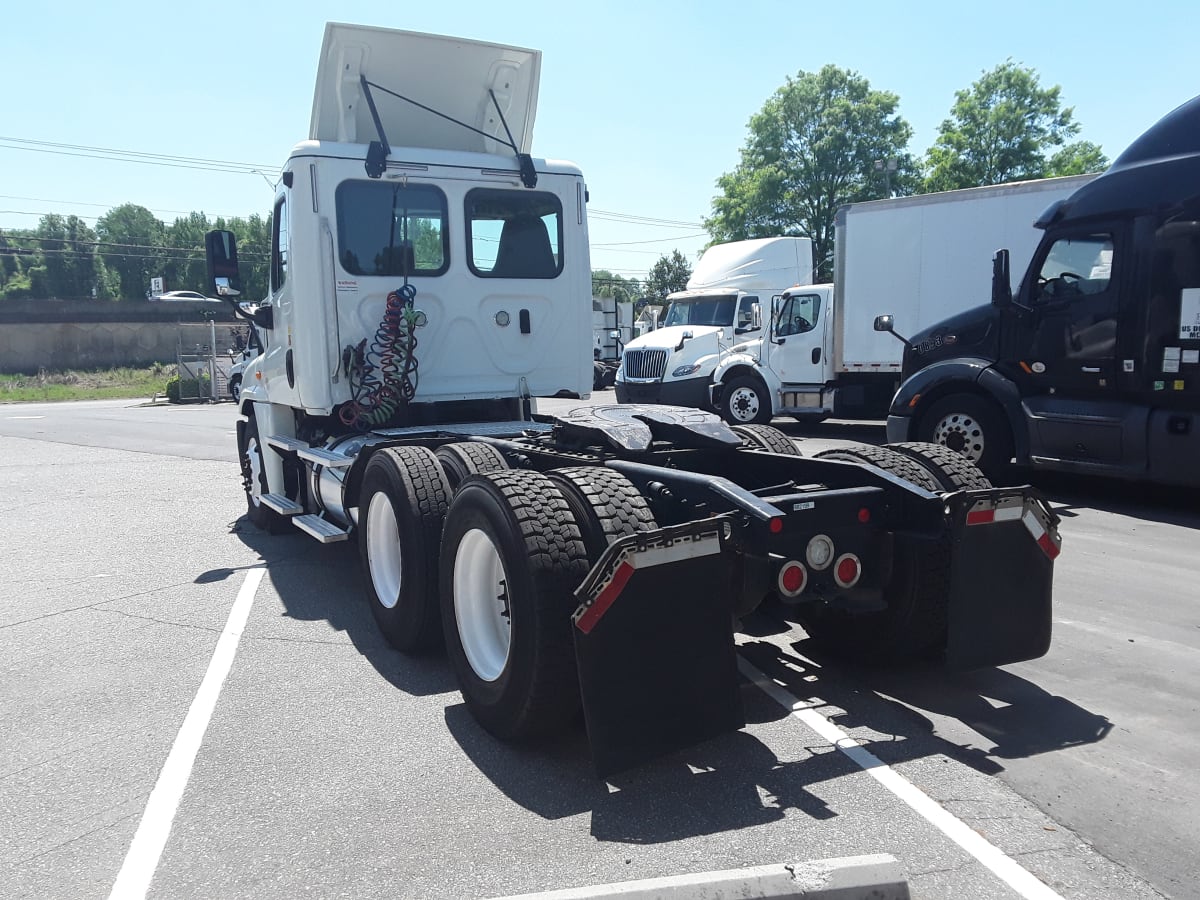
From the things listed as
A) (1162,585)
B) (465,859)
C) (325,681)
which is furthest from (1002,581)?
(325,681)

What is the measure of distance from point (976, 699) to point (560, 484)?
7.19ft

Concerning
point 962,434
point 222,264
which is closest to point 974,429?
point 962,434

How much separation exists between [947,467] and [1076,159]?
47.6 m

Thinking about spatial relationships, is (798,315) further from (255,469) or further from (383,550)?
(383,550)

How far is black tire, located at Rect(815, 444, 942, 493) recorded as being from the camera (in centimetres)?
456

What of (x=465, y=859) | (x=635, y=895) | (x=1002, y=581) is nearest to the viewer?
(x=635, y=895)

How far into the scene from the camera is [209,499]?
1090 cm

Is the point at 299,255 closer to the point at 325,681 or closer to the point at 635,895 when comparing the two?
the point at 325,681

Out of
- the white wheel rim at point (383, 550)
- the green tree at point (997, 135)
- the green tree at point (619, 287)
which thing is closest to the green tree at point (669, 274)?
the green tree at point (619, 287)

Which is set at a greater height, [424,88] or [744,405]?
[424,88]

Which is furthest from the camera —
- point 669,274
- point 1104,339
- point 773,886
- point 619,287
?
point 619,287

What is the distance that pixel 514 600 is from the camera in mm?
3754

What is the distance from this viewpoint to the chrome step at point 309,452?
247 inches

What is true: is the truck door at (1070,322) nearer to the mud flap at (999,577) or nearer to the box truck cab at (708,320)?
the mud flap at (999,577)
